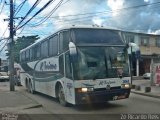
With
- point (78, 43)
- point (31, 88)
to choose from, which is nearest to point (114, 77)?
point (78, 43)

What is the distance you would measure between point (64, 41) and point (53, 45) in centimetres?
220

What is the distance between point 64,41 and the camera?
16594mm

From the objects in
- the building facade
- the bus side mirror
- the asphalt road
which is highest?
the building facade

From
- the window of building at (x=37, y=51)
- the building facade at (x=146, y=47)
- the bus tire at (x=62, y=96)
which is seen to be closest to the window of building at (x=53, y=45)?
the bus tire at (x=62, y=96)

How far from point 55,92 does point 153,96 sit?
6675 mm

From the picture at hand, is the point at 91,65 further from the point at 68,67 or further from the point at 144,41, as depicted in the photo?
the point at 144,41

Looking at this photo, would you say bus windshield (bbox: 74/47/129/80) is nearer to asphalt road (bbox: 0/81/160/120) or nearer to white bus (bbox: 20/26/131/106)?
white bus (bbox: 20/26/131/106)

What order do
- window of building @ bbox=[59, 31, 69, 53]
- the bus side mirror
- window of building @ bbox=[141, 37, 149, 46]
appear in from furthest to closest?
1. window of building @ bbox=[141, 37, 149, 46]
2. window of building @ bbox=[59, 31, 69, 53]
3. the bus side mirror

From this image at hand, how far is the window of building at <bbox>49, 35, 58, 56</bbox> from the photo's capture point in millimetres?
18077

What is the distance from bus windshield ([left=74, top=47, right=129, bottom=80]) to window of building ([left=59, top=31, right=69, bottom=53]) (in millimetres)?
1034

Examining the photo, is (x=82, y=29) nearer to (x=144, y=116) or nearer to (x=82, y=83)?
(x=82, y=83)

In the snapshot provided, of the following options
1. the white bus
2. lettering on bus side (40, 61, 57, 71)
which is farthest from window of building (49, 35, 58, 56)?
lettering on bus side (40, 61, 57, 71)

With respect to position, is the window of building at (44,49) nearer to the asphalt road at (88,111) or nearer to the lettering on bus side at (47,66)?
the lettering on bus side at (47,66)

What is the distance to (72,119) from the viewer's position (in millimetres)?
13406
